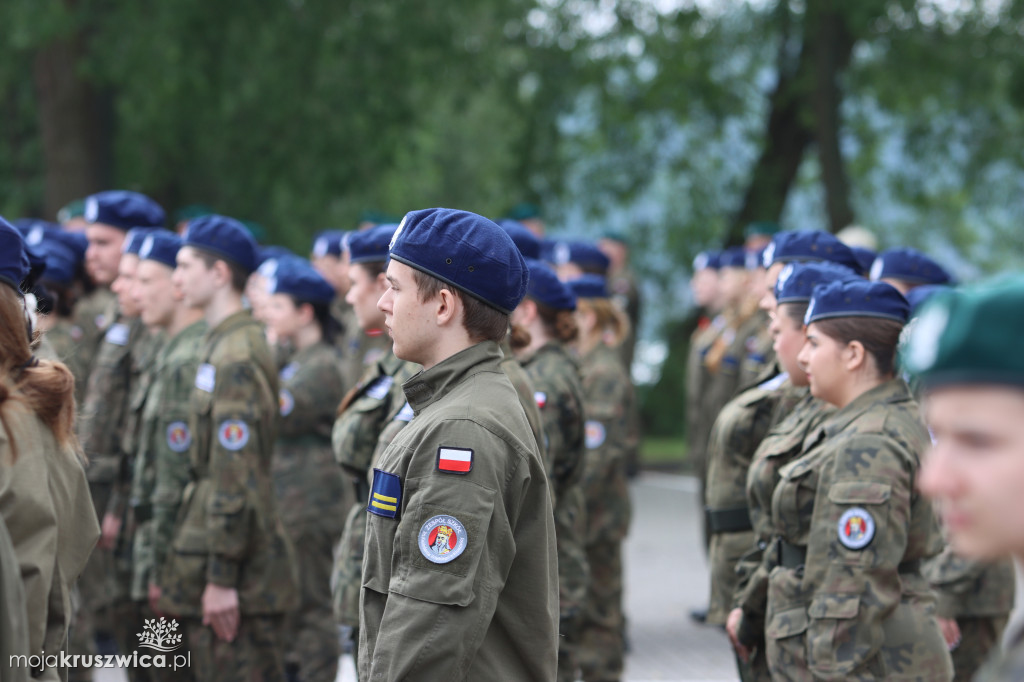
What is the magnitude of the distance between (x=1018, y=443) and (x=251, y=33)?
46.1 ft

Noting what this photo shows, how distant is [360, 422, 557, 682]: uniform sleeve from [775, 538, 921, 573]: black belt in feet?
4.84

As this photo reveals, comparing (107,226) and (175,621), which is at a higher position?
(107,226)

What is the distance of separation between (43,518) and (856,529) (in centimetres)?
240

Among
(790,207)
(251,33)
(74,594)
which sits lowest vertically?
(74,594)

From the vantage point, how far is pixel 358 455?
14.8 ft

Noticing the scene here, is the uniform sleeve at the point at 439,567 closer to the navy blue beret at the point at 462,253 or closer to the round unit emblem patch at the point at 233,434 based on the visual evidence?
the navy blue beret at the point at 462,253

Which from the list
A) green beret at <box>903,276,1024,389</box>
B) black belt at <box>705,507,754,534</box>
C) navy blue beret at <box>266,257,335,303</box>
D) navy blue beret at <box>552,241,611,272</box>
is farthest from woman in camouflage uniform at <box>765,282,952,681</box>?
navy blue beret at <box>552,241,611,272</box>

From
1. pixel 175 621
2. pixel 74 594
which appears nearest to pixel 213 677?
pixel 175 621

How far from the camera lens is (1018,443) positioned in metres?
1.64

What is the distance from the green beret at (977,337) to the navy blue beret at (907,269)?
434cm

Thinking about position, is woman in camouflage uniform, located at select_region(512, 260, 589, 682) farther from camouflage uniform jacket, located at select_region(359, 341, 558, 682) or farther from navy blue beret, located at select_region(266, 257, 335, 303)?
camouflage uniform jacket, located at select_region(359, 341, 558, 682)

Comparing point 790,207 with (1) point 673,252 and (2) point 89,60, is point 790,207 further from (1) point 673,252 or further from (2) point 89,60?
(2) point 89,60

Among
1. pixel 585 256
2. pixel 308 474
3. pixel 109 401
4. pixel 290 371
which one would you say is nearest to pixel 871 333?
pixel 308 474

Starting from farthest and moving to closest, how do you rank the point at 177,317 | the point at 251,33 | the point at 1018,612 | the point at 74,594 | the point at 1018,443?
the point at 251,33, the point at 1018,612, the point at 177,317, the point at 74,594, the point at 1018,443
